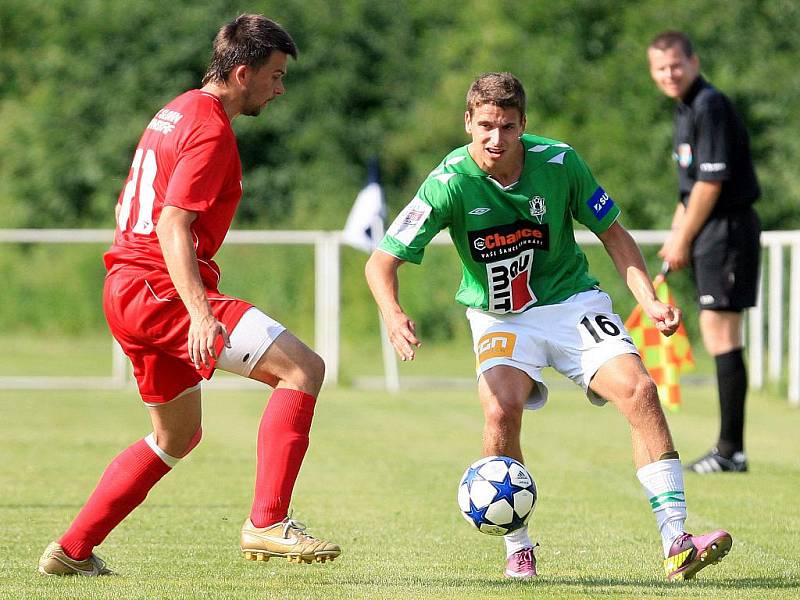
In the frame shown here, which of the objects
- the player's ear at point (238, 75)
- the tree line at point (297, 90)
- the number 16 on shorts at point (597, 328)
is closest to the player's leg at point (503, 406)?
the number 16 on shorts at point (597, 328)

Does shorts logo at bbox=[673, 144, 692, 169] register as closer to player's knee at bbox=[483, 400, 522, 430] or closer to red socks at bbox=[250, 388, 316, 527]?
player's knee at bbox=[483, 400, 522, 430]

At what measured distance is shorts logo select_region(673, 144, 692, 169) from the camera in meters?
8.84

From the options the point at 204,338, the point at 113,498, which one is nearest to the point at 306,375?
the point at 204,338

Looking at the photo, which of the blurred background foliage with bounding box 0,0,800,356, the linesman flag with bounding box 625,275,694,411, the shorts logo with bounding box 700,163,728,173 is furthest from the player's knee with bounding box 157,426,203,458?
the blurred background foliage with bounding box 0,0,800,356

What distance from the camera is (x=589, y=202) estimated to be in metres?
5.73

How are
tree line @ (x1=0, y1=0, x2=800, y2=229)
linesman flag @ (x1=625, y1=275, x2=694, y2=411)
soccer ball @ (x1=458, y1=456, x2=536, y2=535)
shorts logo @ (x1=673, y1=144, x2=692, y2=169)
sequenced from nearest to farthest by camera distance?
soccer ball @ (x1=458, y1=456, x2=536, y2=535) < shorts logo @ (x1=673, y1=144, x2=692, y2=169) < linesman flag @ (x1=625, y1=275, x2=694, y2=411) < tree line @ (x1=0, y1=0, x2=800, y2=229)

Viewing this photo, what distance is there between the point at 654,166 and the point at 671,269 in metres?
16.5

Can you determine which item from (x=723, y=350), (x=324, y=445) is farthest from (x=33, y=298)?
(x=723, y=350)

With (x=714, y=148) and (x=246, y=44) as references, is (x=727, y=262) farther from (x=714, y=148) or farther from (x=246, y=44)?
(x=246, y=44)

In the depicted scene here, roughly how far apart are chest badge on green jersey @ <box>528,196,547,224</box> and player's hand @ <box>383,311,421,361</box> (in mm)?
755

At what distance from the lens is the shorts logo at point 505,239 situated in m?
5.66

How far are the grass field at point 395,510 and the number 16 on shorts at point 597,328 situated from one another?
0.91 metres

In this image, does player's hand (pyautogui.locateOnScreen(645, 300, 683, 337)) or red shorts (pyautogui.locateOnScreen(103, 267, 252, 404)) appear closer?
red shorts (pyautogui.locateOnScreen(103, 267, 252, 404))

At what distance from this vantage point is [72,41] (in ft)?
110
